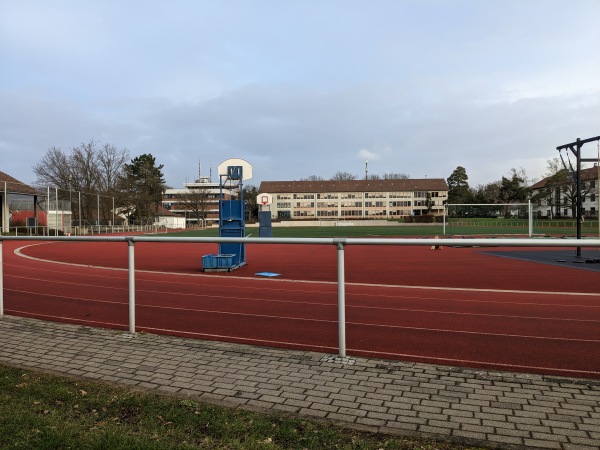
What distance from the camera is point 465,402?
11.9ft

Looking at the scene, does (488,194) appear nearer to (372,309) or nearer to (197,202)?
(197,202)

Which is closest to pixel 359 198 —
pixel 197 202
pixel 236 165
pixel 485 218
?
pixel 197 202

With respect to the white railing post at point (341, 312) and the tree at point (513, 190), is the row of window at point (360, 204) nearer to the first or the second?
the tree at point (513, 190)

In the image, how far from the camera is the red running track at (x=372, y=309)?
5.38 m

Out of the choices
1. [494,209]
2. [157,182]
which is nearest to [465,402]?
[494,209]

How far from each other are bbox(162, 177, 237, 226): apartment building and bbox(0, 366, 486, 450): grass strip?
7365 cm

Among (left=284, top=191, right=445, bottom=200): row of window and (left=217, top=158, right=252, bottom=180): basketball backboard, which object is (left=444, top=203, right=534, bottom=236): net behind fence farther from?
(left=284, top=191, right=445, bottom=200): row of window

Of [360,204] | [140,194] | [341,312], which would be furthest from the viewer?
[360,204]

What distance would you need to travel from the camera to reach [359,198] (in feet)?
393

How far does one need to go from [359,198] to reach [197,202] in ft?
142

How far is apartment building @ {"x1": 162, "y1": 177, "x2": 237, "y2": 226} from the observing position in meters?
102

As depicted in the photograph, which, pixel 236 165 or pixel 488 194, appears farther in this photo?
pixel 488 194

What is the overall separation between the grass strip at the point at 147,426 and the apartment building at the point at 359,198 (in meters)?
111

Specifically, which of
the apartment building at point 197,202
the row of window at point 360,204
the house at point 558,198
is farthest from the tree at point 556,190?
the apartment building at point 197,202
